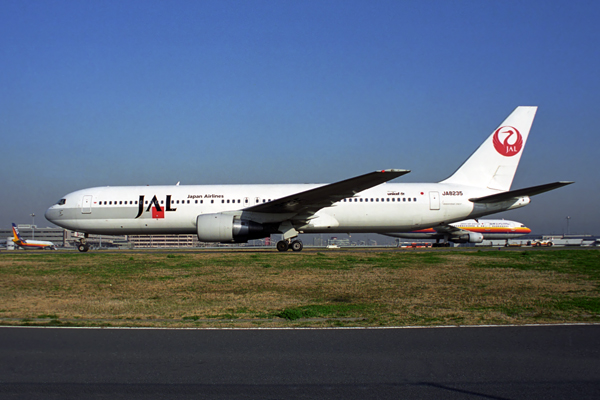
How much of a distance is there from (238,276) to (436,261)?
723 centimetres

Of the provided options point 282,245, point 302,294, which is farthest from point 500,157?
point 302,294

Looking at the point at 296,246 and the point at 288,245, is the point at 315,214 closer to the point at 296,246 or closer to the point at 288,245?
the point at 296,246

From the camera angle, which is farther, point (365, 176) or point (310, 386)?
point (365, 176)

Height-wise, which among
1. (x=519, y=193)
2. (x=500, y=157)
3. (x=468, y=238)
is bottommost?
(x=468, y=238)

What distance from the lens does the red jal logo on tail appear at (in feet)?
83.9

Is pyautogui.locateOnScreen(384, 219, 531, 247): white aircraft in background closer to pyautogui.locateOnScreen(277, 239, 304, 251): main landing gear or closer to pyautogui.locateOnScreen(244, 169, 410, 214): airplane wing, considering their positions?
pyautogui.locateOnScreen(277, 239, 304, 251): main landing gear

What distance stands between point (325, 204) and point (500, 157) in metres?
10.4

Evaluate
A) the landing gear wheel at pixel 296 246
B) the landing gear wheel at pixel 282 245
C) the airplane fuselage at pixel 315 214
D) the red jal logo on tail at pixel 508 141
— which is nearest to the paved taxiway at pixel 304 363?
the landing gear wheel at pixel 282 245

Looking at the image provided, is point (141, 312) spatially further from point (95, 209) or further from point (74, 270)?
point (95, 209)

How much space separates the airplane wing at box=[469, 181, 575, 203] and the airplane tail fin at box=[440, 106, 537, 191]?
4.71 ft

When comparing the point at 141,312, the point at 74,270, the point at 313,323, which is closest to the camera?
the point at 313,323

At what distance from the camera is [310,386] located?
13.0 ft

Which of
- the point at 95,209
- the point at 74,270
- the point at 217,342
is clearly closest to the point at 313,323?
the point at 217,342

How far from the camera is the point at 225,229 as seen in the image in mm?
20906
